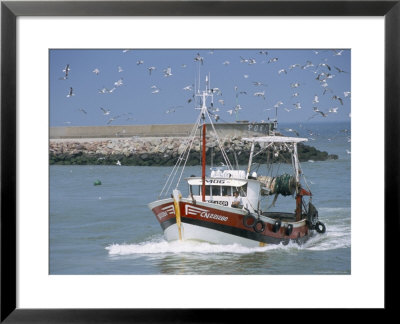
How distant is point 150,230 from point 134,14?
2.18 meters

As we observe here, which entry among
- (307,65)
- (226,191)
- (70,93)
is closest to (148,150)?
(70,93)

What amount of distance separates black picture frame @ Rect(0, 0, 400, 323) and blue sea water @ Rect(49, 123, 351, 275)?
15.4 inches

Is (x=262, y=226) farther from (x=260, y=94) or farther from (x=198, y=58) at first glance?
(x=198, y=58)

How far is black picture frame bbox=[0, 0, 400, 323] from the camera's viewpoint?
6.28m

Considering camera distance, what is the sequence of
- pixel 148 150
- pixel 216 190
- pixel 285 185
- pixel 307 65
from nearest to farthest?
pixel 307 65, pixel 148 150, pixel 285 185, pixel 216 190

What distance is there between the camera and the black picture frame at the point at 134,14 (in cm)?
628

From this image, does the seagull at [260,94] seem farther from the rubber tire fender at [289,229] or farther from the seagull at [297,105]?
the rubber tire fender at [289,229]

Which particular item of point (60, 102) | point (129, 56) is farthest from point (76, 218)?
point (129, 56)

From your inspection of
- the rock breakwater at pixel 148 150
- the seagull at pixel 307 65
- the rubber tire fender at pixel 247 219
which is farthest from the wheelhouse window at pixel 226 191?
the seagull at pixel 307 65

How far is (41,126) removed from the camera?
6426 millimetres

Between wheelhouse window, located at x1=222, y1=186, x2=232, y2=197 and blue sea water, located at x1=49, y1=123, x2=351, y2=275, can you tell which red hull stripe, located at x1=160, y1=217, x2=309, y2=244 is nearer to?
blue sea water, located at x1=49, y1=123, x2=351, y2=275

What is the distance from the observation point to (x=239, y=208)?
7.81 metres

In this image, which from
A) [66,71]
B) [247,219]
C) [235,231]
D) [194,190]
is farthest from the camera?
[247,219]

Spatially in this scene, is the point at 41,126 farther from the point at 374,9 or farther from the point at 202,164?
the point at 374,9
